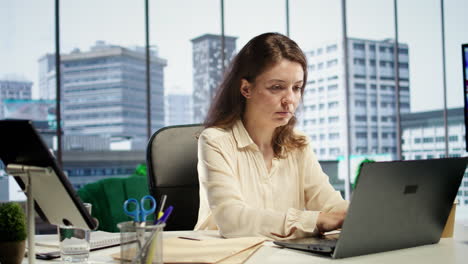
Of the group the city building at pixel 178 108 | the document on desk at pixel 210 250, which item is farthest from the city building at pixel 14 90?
the document on desk at pixel 210 250

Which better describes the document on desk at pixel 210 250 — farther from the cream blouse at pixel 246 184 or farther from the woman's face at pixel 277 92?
the woman's face at pixel 277 92

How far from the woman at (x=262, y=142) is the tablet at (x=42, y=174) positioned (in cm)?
62

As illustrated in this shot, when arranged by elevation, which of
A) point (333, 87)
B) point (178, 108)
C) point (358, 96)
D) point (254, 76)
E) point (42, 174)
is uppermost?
point (333, 87)

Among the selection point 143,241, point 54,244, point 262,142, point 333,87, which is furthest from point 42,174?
point 333,87

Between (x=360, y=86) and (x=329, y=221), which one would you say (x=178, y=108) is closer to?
(x=360, y=86)

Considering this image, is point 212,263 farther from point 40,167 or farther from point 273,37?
point 273,37

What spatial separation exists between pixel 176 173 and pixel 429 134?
5.04 m

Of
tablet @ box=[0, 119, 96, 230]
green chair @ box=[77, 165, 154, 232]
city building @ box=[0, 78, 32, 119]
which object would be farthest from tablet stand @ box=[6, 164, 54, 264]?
city building @ box=[0, 78, 32, 119]

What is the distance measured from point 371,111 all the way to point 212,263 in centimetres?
550

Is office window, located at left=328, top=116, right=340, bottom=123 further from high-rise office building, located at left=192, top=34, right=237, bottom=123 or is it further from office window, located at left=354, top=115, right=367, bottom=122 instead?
high-rise office building, located at left=192, top=34, right=237, bottom=123

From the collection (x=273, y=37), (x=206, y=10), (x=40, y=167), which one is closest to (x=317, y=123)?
(x=206, y=10)

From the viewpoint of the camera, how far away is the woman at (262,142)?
161 cm

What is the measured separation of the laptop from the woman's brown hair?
2.19 ft

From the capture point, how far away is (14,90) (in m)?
5.07
